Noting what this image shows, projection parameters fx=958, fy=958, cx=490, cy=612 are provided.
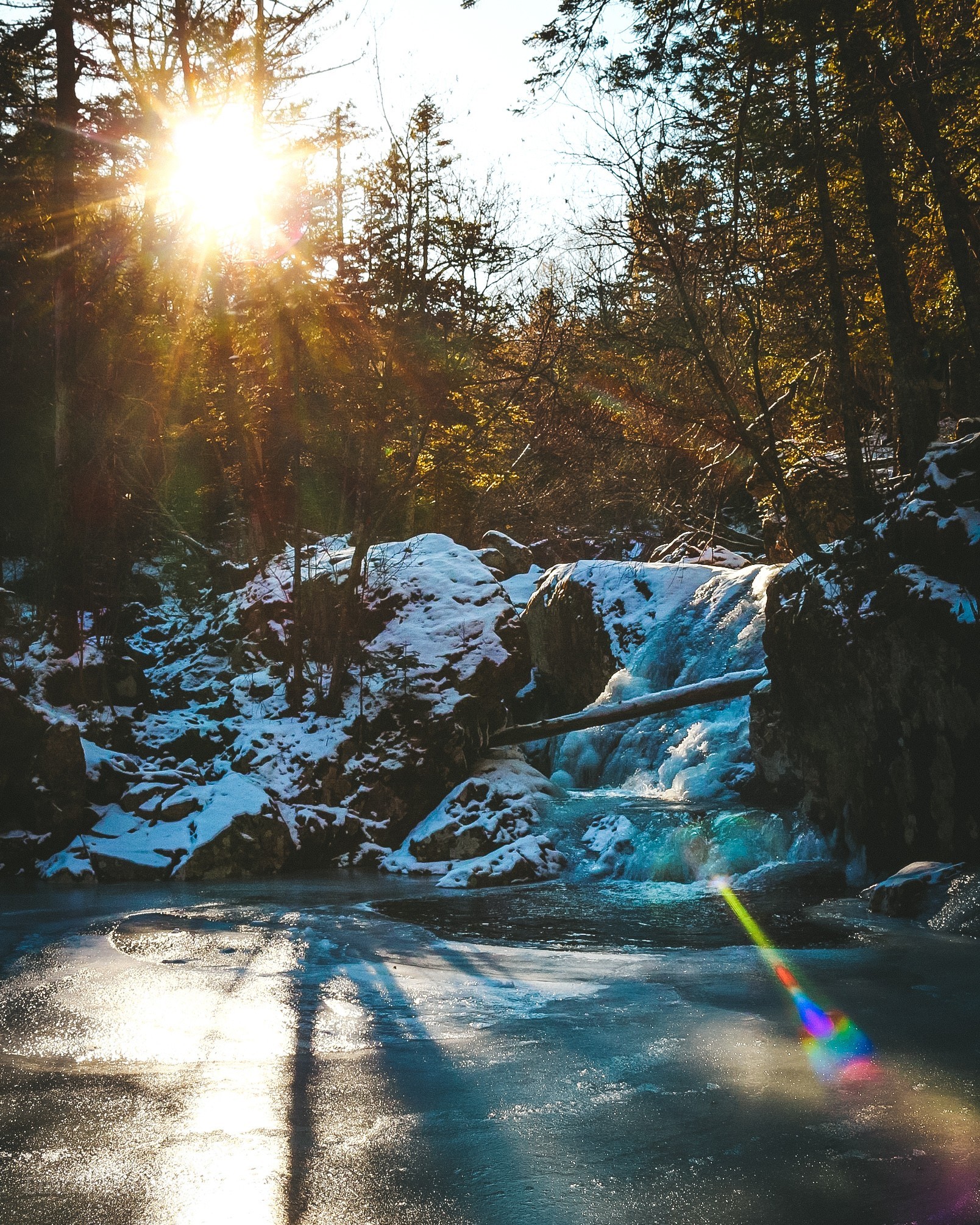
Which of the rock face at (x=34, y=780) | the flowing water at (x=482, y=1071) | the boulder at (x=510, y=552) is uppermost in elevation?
the boulder at (x=510, y=552)

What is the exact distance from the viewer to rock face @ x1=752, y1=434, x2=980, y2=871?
7.48 meters

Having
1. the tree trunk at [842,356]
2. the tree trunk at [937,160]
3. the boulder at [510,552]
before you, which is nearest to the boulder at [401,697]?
the tree trunk at [842,356]

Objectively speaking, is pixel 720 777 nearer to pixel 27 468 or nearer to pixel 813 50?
pixel 813 50

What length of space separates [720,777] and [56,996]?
8982mm

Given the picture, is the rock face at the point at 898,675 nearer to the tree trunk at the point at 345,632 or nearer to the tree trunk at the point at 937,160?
the tree trunk at the point at 937,160

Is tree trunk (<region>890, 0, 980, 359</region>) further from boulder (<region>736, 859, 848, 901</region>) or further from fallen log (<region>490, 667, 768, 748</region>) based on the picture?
boulder (<region>736, 859, 848, 901</region>)

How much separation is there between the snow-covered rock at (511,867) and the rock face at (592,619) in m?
5.95

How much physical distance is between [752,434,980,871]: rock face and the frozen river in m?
2.04

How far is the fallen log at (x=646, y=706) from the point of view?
11508 mm

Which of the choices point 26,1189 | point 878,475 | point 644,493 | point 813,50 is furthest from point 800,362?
point 26,1189

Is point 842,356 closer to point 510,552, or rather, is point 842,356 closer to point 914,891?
point 914,891

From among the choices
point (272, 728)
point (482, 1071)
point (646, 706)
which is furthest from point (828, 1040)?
point (272, 728)

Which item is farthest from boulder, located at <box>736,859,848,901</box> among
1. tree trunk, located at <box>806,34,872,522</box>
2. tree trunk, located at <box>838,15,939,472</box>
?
tree trunk, located at <box>838,15,939,472</box>

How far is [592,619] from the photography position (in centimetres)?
1692
